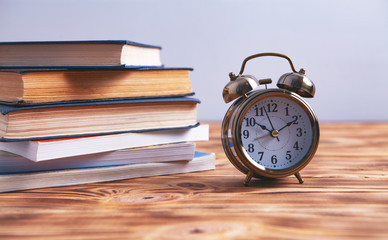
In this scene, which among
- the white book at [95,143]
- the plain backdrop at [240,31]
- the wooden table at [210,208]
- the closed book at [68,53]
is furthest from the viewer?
the plain backdrop at [240,31]

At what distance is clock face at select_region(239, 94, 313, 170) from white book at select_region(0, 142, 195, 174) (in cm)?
25

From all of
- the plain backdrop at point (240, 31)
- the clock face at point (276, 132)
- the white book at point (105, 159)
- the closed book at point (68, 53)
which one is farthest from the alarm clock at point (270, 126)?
the plain backdrop at point (240, 31)

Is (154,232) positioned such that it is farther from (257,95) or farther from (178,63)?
(178,63)

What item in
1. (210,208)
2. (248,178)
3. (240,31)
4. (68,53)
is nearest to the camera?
(210,208)

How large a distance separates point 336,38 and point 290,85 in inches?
74.2

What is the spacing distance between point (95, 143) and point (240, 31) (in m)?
1.87

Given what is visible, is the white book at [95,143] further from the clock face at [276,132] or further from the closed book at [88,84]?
the clock face at [276,132]

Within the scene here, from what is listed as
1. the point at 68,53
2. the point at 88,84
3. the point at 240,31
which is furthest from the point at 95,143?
the point at 240,31

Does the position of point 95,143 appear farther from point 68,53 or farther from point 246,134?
point 246,134

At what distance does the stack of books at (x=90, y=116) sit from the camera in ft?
4.11

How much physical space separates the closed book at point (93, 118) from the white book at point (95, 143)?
0.02 m

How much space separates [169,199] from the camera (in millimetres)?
1130

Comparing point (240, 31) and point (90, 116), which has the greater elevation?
point (240, 31)

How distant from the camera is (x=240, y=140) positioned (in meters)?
1.26
